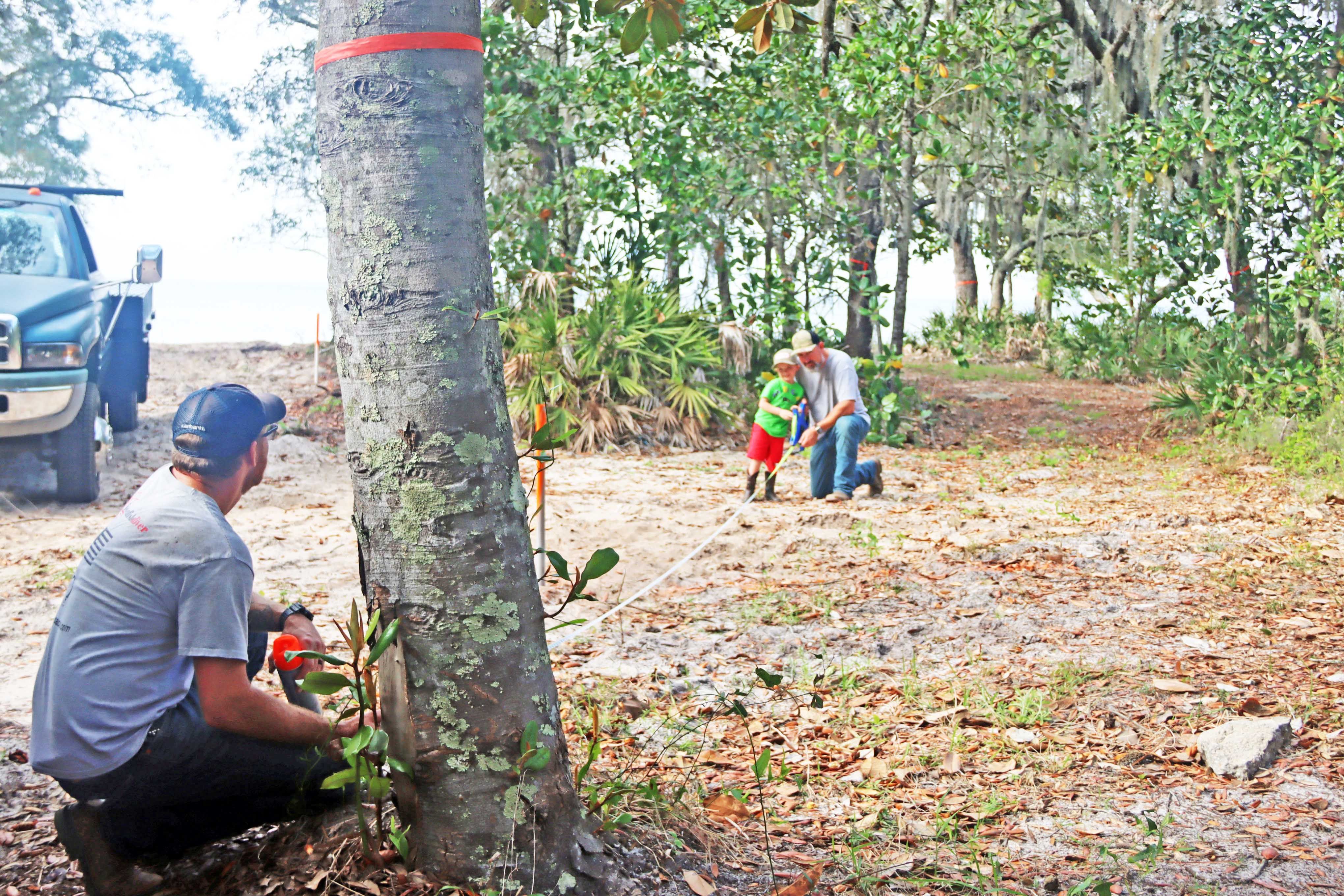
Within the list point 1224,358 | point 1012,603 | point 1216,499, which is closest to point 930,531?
point 1012,603

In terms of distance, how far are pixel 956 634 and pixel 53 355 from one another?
665 cm

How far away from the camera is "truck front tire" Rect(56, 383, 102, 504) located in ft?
27.8

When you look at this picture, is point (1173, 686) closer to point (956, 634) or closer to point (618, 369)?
point (956, 634)

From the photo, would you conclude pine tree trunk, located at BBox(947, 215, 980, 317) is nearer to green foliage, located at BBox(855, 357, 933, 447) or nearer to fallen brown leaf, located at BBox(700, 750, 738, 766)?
green foliage, located at BBox(855, 357, 933, 447)

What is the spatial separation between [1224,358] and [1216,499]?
4.34m

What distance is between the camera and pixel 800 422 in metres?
9.55

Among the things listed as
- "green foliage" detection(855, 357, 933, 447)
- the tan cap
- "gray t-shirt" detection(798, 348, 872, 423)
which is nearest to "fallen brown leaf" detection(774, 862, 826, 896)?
the tan cap

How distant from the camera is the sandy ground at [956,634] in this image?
339 cm

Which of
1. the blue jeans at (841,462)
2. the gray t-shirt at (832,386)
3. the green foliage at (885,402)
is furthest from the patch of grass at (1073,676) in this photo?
the green foliage at (885,402)

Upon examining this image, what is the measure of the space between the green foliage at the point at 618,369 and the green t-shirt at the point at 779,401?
9.85 feet

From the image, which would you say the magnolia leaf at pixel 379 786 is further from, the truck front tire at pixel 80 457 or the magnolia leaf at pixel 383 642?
the truck front tire at pixel 80 457

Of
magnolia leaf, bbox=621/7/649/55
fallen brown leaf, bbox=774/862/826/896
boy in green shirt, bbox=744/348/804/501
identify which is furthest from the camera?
boy in green shirt, bbox=744/348/804/501

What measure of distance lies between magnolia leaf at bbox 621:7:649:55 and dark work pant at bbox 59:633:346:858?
87.3 inches

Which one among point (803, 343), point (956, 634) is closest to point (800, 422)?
point (803, 343)
